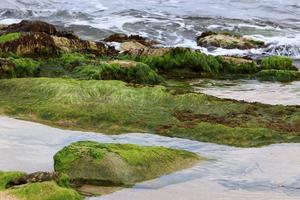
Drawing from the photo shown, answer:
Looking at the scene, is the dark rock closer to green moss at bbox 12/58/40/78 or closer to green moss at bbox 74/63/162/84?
green moss at bbox 12/58/40/78

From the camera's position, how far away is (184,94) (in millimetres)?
9430

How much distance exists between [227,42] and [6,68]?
26.7ft

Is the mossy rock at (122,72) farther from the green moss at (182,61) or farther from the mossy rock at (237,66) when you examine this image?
the mossy rock at (237,66)

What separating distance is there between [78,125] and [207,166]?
91.3 inches

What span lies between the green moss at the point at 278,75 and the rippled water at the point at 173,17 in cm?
354

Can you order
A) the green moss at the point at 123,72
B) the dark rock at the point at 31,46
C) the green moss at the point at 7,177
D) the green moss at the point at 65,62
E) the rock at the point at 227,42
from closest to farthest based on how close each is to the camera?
the green moss at the point at 7,177 < the green moss at the point at 123,72 < the green moss at the point at 65,62 < the dark rock at the point at 31,46 < the rock at the point at 227,42

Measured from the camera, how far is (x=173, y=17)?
2338cm

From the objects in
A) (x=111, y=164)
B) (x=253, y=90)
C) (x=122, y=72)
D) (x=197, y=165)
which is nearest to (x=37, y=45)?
(x=122, y=72)

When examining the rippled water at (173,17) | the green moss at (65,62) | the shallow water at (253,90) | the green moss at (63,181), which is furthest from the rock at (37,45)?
the green moss at (63,181)

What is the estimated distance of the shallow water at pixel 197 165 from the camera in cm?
612

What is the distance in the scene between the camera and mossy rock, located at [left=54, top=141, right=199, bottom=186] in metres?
6.29

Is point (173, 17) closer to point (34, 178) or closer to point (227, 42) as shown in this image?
point (227, 42)

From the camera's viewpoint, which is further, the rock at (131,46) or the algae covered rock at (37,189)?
the rock at (131,46)

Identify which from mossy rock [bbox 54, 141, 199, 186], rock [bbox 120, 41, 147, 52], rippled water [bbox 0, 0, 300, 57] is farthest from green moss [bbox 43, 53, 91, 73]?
rippled water [bbox 0, 0, 300, 57]
